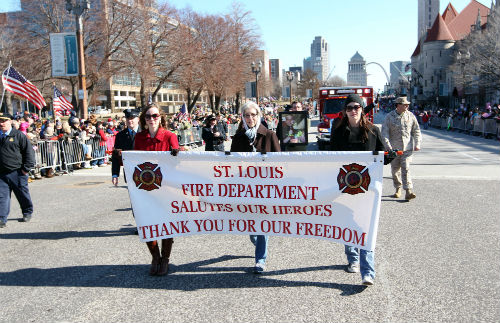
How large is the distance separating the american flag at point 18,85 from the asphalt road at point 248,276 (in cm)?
852

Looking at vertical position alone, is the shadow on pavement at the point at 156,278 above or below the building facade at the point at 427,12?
below

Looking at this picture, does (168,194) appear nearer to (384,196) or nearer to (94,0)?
(384,196)

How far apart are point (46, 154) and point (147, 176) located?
991 cm

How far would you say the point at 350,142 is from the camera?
4.74 metres

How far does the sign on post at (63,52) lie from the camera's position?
59.8ft

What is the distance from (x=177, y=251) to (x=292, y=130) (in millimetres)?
8615

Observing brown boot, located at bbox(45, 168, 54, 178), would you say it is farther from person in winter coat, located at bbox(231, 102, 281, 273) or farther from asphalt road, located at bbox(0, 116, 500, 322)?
person in winter coat, located at bbox(231, 102, 281, 273)

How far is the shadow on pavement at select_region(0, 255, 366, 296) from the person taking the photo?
14.9 feet

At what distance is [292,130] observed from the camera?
13.8 metres

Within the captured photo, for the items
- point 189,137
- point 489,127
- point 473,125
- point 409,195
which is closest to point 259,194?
point 409,195

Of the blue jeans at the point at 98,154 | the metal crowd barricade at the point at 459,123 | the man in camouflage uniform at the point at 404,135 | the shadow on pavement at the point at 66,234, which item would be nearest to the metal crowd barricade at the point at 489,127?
the metal crowd barricade at the point at 459,123

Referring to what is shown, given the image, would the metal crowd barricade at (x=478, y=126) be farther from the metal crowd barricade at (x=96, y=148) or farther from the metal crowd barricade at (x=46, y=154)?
the metal crowd barricade at (x=46, y=154)

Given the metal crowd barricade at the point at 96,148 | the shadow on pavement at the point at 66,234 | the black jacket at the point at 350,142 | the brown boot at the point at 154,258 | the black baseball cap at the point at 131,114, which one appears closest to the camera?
the black jacket at the point at 350,142

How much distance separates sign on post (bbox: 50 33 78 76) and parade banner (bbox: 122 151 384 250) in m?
15.3
